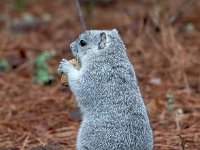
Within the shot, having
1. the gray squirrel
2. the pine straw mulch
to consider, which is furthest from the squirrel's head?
the pine straw mulch

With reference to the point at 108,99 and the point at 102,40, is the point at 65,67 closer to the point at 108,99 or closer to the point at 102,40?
the point at 102,40

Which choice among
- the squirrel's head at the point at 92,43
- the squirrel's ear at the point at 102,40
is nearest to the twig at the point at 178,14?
the squirrel's head at the point at 92,43

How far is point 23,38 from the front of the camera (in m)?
6.62

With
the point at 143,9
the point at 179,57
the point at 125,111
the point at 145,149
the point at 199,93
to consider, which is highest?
the point at 143,9

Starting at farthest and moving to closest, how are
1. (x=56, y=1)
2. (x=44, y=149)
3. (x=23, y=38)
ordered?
(x=56, y=1), (x=23, y=38), (x=44, y=149)

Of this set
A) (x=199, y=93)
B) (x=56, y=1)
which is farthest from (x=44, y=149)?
(x=56, y=1)

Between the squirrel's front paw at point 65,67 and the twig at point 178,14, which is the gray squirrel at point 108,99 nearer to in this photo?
the squirrel's front paw at point 65,67

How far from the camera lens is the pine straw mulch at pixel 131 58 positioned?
4383 millimetres

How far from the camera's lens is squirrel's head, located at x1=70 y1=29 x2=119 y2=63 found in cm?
346

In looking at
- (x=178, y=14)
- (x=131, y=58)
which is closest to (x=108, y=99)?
(x=131, y=58)

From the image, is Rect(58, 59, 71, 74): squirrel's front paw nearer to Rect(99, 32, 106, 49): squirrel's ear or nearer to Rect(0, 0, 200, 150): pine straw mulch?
Rect(99, 32, 106, 49): squirrel's ear

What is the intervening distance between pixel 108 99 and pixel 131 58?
281 cm

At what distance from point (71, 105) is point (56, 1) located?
3496mm

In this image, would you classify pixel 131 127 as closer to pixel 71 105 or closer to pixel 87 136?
pixel 87 136
